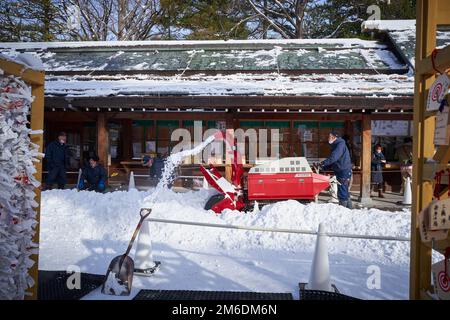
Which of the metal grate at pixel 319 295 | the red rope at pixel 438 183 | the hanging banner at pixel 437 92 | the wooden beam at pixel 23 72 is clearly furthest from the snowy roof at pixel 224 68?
the red rope at pixel 438 183

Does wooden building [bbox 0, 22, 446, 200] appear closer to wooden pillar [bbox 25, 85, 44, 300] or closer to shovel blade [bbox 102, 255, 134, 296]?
shovel blade [bbox 102, 255, 134, 296]

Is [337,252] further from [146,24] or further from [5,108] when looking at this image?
[146,24]

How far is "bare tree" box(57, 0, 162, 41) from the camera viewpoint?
24.1 meters

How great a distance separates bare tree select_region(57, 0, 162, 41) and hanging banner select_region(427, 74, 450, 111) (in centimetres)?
2435

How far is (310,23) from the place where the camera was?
2380 centimetres

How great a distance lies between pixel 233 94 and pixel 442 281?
800 cm

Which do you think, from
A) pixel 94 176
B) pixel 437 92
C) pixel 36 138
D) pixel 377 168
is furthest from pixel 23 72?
pixel 377 168

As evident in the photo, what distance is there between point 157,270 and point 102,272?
73 cm

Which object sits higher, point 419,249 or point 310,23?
point 310,23

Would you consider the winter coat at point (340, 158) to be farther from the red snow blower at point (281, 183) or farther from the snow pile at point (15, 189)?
the snow pile at point (15, 189)
